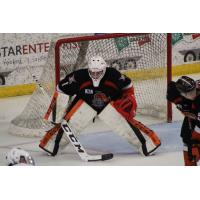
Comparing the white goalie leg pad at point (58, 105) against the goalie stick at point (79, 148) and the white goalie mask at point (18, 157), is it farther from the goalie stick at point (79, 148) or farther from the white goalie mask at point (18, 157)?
the white goalie mask at point (18, 157)

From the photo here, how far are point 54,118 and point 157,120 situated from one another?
1.50ft

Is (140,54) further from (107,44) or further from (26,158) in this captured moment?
(26,158)

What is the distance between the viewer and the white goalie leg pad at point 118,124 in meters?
4.51

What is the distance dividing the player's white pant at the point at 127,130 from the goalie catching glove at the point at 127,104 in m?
0.02

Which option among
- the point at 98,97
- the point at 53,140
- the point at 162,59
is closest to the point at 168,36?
the point at 162,59

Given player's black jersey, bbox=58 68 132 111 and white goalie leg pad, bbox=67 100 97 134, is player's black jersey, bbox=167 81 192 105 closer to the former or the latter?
player's black jersey, bbox=58 68 132 111

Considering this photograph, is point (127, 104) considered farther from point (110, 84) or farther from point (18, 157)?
point (18, 157)

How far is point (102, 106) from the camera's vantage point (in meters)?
4.52

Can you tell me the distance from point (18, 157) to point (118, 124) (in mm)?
461

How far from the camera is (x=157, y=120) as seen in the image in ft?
15.0

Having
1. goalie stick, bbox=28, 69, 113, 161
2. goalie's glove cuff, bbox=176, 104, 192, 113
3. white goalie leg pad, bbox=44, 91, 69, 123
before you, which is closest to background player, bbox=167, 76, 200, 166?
goalie's glove cuff, bbox=176, 104, 192, 113

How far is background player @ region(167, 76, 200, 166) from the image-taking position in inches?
176


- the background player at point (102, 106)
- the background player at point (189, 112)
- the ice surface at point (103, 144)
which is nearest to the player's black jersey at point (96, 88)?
the background player at point (102, 106)

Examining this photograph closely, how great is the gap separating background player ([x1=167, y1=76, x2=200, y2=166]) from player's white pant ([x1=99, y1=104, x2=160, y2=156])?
0.14m
